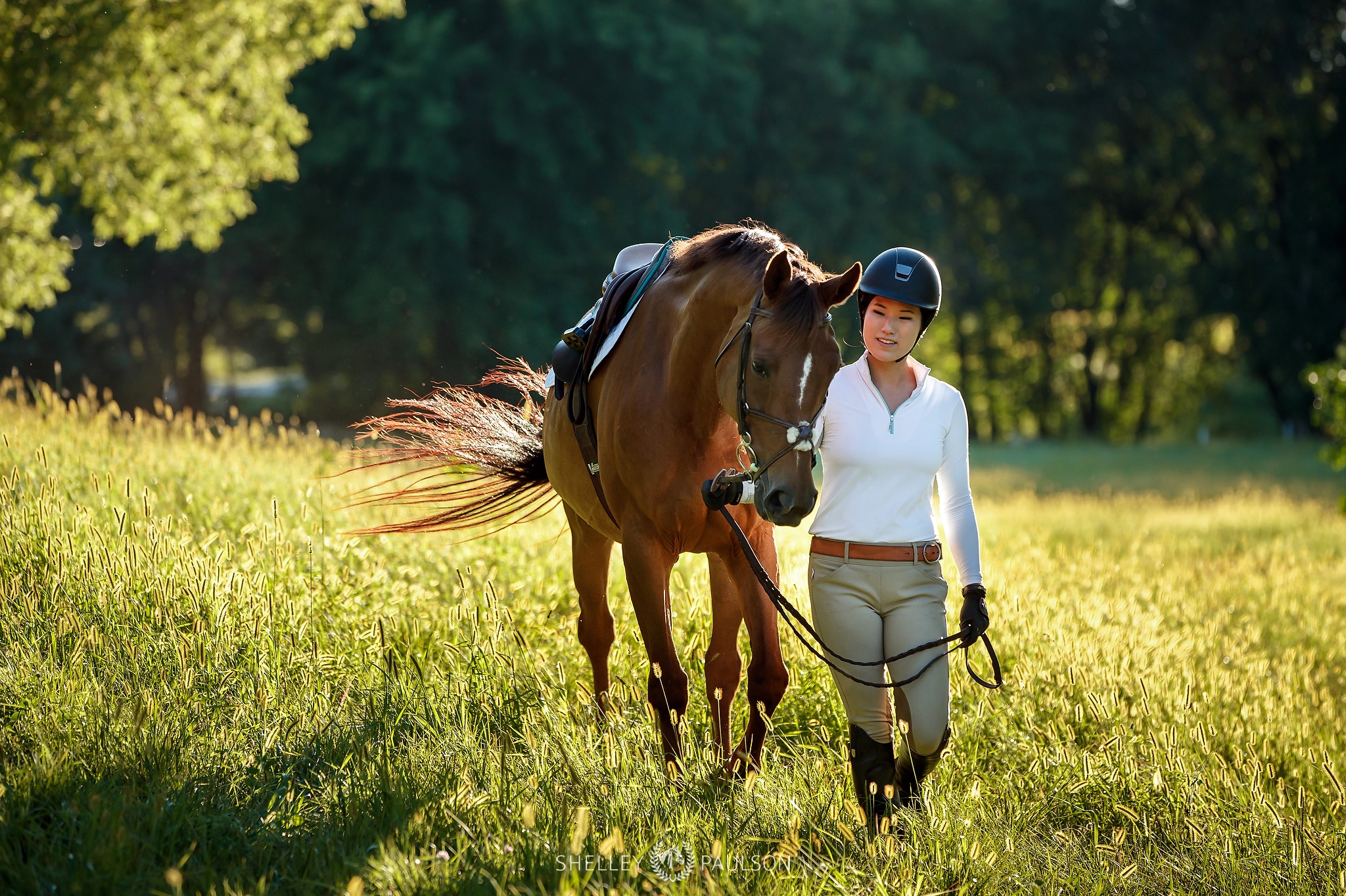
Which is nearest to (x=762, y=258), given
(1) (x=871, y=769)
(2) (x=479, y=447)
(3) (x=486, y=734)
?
(1) (x=871, y=769)

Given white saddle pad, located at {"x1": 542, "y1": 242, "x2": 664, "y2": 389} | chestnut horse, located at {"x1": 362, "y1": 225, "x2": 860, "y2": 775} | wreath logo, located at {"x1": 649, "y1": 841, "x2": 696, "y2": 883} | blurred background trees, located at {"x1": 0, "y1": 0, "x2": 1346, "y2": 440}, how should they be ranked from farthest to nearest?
blurred background trees, located at {"x1": 0, "y1": 0, "x2": 1346, "y2": 440}
white saddle pad, located at {"x1": 542, "y1": 242, "x2": 664, "y2": 389}
chestnut horse, located at {"x1": 362, "y1": 225, "x2": 860, "y2": 775}
wreath logo, located at {"x1": 649, "y1": 841, "x2": 696, "y2": 883}

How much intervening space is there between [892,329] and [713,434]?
889 mm

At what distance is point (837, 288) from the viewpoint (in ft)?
12.0

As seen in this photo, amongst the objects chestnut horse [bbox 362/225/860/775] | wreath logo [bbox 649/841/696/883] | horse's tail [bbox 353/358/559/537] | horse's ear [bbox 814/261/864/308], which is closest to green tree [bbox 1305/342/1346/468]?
horse's tail [bbox 353/358/559/537]

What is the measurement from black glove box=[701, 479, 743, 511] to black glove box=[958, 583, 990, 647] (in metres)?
0.83

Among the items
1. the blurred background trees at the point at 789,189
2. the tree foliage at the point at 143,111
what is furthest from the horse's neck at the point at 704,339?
the blurred background trees at the point at 789,189

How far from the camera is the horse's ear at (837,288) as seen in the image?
12.0 feet

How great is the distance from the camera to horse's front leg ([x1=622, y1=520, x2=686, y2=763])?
4.42 metres

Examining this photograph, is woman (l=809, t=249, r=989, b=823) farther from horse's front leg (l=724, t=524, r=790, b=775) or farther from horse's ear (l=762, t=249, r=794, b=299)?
horse's front leg (l=724, t=524, r=790, b=775)

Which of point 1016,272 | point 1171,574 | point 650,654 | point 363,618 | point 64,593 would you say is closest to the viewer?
point 650,654

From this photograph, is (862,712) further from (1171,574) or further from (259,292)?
(259,292)

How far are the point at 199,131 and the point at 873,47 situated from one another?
21.3m

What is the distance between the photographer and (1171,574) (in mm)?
9781

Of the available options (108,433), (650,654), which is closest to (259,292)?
(108,433)
